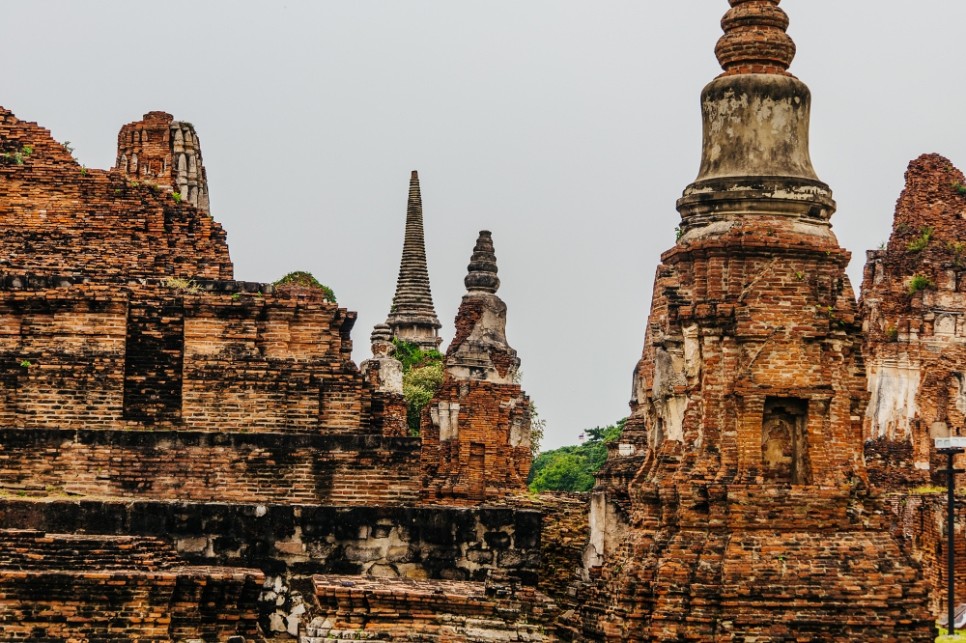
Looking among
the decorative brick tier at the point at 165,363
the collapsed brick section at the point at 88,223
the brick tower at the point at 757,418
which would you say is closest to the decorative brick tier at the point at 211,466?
the decorative brick tier at the point at 165,363

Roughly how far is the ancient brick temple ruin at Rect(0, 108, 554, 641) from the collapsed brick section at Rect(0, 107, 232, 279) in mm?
23

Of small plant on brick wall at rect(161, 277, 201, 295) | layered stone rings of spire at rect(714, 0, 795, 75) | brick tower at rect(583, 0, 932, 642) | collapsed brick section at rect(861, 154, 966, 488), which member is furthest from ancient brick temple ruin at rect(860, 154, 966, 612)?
brick tower at rect(583, 0, 932, 642)

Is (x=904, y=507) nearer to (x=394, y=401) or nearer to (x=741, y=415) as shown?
(x=394, y=401)

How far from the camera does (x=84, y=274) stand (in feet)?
73.2

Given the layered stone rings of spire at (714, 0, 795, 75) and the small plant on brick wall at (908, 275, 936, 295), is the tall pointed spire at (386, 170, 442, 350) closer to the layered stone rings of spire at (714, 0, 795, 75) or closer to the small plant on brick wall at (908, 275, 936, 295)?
the small plant on brick wall at (908, 275, 936, 295)

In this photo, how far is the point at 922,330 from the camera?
36.1 meters

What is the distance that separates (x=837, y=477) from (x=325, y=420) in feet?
27.7

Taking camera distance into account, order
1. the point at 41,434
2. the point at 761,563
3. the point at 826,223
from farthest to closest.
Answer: the point at 41,434
the point at 826,223
the point at 761,563

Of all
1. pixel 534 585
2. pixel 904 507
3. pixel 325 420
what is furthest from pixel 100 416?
pixel 904 507

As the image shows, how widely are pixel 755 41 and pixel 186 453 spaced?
846 cm

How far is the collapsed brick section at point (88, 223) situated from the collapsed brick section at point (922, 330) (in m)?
16.2

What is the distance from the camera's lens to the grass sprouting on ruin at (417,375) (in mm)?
52406

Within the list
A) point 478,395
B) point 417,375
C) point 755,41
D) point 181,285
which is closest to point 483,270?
point 478,395

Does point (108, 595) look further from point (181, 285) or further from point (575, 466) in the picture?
point (575, 466)
